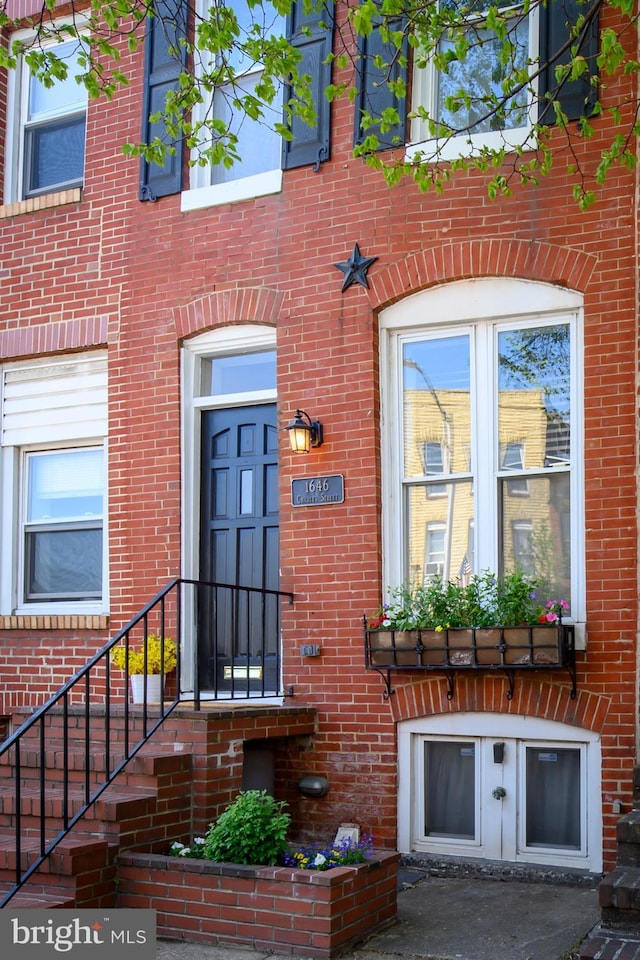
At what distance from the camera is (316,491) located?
7.96 meters

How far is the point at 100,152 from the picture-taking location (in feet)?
30.2

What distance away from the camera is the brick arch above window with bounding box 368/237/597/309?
725cm

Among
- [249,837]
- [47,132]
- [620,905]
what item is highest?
[47,132]

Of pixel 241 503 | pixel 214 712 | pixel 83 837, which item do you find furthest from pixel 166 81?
pixel 83 837

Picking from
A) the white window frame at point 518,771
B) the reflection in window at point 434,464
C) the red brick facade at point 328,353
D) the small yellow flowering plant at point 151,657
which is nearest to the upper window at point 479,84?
the red brick facade at point 328,353

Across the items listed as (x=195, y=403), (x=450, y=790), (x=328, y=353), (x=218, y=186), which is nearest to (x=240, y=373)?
(x=195, y=403)

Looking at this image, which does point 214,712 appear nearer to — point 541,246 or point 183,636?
point 183,636

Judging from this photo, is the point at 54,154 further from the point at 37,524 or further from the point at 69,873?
the point at 69,873

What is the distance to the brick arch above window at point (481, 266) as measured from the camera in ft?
23.8

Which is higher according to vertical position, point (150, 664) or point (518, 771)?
point (150, 664)

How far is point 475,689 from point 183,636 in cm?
239

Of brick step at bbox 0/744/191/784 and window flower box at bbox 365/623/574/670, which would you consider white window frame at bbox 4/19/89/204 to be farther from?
window flower box at bbox 365/623/574/670

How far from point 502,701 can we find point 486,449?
1624 millimetres

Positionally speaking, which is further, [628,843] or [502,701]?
[502,701]
